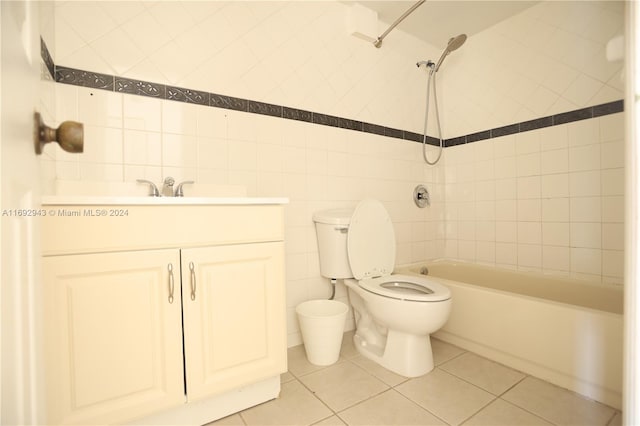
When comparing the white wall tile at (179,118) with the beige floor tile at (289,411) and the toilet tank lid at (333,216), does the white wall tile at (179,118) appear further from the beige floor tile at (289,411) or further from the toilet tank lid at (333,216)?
the beige floor tile at (289,411)

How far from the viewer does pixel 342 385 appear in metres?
1.33

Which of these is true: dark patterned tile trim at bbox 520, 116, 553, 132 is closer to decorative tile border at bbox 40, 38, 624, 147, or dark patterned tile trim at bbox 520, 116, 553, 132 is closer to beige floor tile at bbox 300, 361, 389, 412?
decorative tile border at bbox 40, 38, 624, 147

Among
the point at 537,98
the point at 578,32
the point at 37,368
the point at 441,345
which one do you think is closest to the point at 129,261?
the point at 37,368

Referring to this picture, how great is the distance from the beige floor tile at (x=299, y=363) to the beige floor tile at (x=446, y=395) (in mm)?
438

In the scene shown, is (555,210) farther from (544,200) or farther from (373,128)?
(373,128)

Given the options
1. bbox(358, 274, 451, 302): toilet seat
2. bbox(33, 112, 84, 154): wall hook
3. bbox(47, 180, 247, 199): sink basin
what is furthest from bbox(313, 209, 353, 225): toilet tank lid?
bbox(33, 112, 84, 154): wall hook

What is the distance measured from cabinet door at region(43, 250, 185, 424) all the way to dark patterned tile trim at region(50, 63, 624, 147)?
767 mm

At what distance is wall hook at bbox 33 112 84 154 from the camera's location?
397 mm

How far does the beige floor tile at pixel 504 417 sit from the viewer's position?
1.06m

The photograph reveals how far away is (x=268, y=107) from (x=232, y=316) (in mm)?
1144

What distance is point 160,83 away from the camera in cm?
138

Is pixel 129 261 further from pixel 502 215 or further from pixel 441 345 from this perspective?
pixel 502 215

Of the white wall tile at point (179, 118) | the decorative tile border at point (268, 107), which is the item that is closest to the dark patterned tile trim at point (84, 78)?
the decorative tile border at point (268, 107)

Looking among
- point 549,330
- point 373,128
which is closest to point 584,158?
point 549,330
